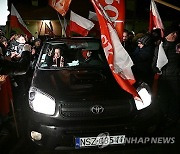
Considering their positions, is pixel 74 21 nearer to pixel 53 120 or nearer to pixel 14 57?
pixel 14 57

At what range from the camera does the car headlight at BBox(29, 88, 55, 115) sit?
13.7 feet

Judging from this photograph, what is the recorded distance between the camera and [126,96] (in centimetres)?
432

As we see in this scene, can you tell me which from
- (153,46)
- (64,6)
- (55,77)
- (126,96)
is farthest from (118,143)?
(64,6)

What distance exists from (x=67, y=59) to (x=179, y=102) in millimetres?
2536

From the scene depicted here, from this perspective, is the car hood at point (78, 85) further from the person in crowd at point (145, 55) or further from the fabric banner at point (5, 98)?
the person in crowd at point (145, 55)

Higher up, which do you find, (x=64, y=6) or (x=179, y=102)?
(x=64, y=6)

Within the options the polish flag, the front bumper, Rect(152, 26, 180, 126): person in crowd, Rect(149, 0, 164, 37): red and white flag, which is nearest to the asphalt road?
the front bumper

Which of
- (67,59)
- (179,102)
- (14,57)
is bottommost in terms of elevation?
(179,102)

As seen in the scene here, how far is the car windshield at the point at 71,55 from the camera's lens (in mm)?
5527

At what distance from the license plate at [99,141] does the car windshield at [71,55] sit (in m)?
1.72

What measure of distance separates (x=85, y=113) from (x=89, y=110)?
7 centimetres

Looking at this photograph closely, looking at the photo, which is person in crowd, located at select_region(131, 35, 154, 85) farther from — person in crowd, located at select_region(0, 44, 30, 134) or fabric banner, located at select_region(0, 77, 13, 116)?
fabric banner, located at select_region(0, 77, 13, 116)

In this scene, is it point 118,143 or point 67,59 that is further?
point 67,59

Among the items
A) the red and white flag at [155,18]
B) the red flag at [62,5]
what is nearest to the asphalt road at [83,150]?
the red and white flag at [155,18]
